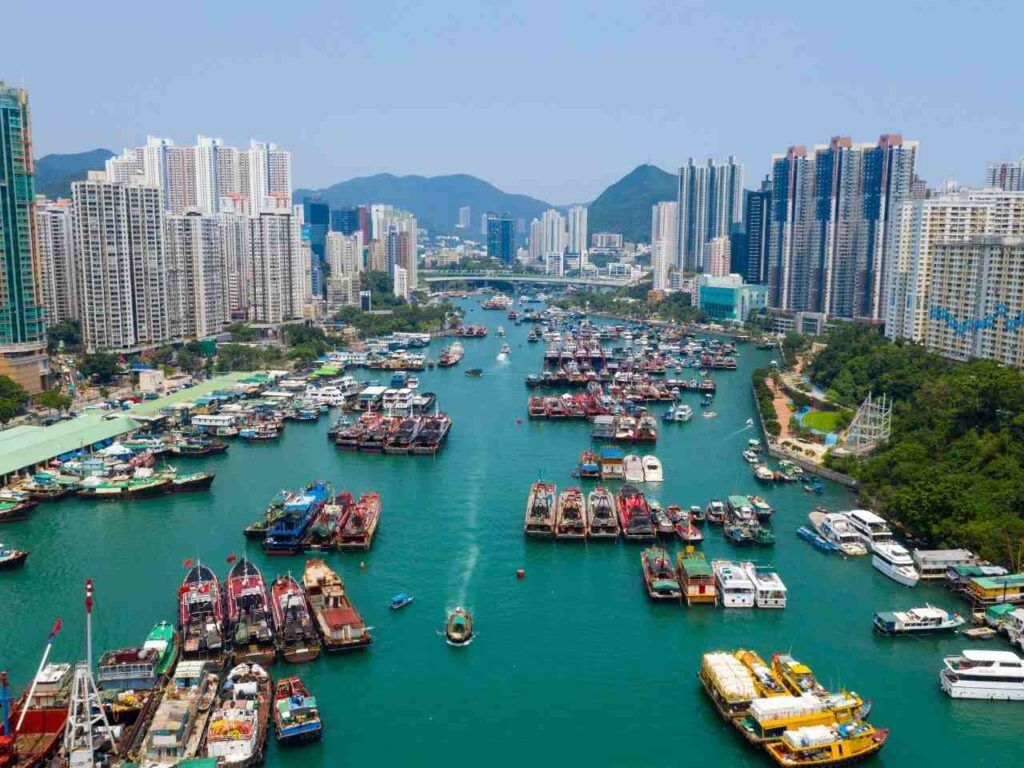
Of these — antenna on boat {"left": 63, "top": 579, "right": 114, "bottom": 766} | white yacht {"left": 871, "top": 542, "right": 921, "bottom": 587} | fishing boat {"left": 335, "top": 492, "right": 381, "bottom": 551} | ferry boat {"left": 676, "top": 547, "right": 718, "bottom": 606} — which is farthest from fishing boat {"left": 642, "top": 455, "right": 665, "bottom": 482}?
antenna on boat {"left": 63, "top": 579, "right": 114, "bottom": 766}

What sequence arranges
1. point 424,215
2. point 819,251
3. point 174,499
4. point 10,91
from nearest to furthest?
point 174,499 < point 10,91 < point 819,251 < point 424,215

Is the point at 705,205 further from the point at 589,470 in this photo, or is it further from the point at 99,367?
the point at 589,470

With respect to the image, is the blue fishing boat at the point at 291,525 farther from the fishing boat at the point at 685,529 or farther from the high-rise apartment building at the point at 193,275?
the high-rise apartment building at the point at 193,275

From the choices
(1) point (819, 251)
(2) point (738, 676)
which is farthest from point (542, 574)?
(1) point (819, 251)

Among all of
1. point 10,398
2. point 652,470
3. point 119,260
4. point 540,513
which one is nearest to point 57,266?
point 119,260

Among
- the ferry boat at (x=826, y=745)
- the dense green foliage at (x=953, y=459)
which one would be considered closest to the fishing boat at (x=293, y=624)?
the ferry boat at (x=826, y=745)

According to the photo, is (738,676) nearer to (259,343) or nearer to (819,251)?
(259,343)
